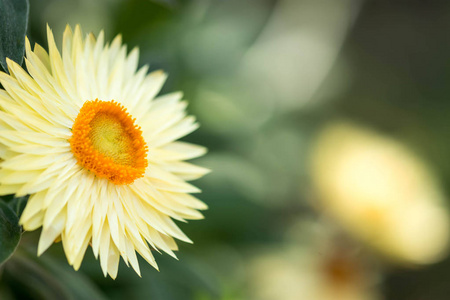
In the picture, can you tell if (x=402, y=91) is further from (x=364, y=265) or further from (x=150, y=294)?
(x=150, y=294)

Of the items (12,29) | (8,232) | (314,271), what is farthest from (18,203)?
(314,271)

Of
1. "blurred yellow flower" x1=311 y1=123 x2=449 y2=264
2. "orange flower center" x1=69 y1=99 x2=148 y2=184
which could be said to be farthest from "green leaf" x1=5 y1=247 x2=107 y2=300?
"blurred yellow flower" x1=311 y1=123 x2=449 y2=264

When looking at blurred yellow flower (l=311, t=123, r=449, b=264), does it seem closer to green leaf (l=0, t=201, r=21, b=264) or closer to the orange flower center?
the orange flower center

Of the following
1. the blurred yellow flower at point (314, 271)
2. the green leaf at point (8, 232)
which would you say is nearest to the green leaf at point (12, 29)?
the green leaf at point (8, 232)

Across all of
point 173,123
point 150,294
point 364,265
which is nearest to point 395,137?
point 364,265

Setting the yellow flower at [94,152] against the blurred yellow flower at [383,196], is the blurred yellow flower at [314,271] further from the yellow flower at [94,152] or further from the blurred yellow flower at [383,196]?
the yellow flower at [94,152]
